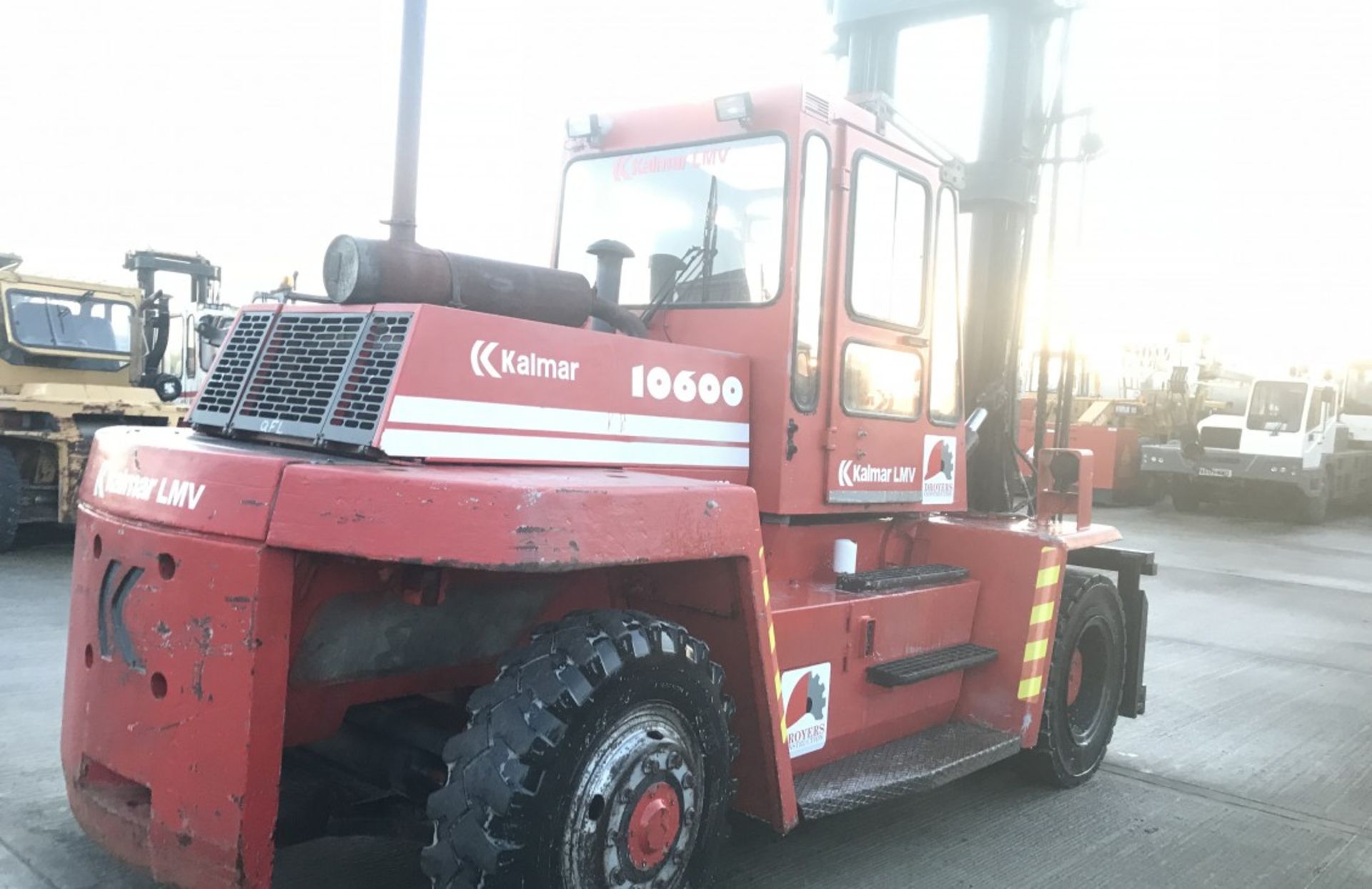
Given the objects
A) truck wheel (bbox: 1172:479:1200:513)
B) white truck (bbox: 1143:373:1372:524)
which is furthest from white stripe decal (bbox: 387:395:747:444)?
truck wheel (bbox: 1172:479:1200:513)

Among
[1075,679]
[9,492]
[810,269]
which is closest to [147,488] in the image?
[810,269]

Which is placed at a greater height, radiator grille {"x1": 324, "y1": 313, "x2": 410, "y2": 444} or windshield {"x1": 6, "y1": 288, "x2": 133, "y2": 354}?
windshield {"x1": 6, "y1": 288, "x2": 133, "y2": 354}

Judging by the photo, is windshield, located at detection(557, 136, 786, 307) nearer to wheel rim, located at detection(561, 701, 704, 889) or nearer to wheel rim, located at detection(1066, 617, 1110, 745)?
wheel rim, located at detection(561, 701, 704, 889)

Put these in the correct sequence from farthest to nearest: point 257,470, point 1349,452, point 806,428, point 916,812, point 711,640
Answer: point 1349,452 → point 916,812 → point 806,428 → point 711,640 → point 257,470

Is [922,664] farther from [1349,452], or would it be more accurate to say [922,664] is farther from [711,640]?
[1349,452]

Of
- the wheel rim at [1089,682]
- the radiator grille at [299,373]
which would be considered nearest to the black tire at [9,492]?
the radiator grille at [299,373]

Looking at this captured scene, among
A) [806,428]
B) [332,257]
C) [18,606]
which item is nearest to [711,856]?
[806,428]

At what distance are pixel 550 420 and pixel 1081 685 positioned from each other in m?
3.53

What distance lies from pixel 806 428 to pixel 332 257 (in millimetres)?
1806

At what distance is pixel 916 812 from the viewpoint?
15.5ft

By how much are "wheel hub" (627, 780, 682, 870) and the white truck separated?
19421mm

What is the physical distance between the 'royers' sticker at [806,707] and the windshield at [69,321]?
9.85 m

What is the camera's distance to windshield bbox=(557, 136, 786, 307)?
406 cm

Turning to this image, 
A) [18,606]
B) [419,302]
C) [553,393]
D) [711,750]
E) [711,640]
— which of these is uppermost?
[419,302]
